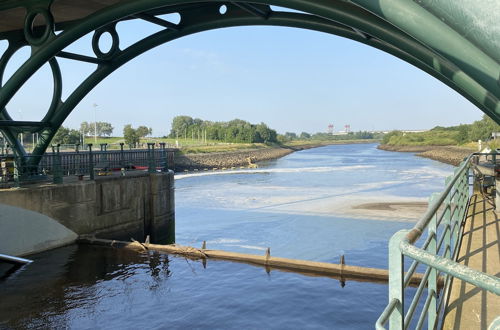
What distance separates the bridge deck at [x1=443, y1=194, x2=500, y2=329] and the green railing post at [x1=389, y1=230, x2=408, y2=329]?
172 centimetres

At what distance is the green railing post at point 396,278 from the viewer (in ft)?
7.24

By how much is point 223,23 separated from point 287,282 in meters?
10.5

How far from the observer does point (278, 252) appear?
1997 centimetres

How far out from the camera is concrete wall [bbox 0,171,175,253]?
53.7ft

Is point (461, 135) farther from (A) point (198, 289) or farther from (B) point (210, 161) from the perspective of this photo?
(A) point (198, 289)

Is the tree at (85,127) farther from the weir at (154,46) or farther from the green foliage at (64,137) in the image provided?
the weir at (154,46)

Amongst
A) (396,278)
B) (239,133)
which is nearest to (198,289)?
(396,278)

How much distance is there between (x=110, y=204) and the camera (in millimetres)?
19109

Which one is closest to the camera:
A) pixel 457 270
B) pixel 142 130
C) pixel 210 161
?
pixel 457 270

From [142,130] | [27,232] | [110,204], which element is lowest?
[27,232]

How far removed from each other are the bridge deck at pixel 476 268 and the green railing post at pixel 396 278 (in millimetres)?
1716

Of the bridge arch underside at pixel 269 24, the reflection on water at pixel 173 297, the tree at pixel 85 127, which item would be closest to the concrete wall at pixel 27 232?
the reflection on water at pixel 173 297

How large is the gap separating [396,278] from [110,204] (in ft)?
60.1

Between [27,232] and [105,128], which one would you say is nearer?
[27,232]
